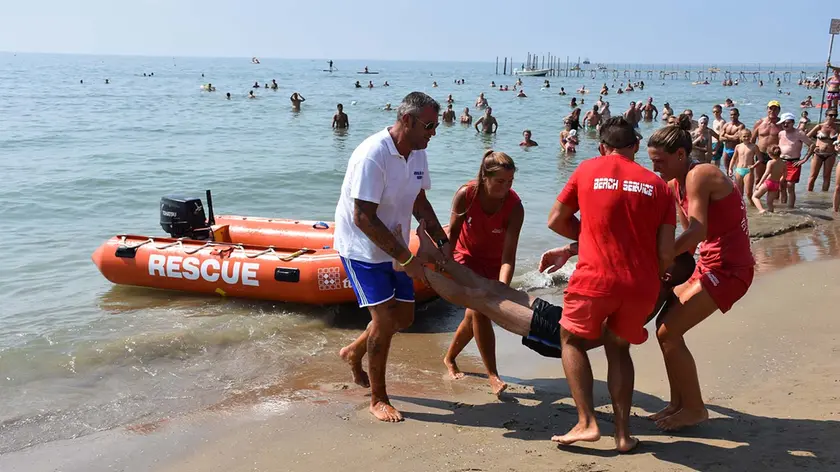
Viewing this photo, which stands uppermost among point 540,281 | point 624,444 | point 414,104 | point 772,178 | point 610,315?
point 414,104

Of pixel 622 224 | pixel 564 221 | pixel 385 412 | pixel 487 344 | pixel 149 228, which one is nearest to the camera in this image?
pixel 622 224

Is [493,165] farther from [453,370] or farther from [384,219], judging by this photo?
[453,370]

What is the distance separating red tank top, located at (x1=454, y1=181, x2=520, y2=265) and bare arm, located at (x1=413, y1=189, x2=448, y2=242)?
0.21 meters

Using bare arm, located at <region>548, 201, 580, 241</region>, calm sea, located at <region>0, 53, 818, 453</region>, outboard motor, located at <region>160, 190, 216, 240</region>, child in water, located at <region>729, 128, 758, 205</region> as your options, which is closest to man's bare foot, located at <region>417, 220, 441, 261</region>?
bare arm, located at <region>548, 201, 580, 241</region>

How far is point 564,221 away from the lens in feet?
11.5

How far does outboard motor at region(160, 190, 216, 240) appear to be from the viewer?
7.76 metres

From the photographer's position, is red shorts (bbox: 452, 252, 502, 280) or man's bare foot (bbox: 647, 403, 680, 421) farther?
red shorts (bbox: 452, 252, 502, 280)

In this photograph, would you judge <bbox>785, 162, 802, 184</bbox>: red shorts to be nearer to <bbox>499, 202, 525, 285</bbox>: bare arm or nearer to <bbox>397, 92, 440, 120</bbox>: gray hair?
<bbox>499, 202, 525, 285</bbox>: bare arm

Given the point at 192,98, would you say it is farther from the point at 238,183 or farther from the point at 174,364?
the point at 174,364

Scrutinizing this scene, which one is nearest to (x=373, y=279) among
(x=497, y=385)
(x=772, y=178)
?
(x=497, y=385)

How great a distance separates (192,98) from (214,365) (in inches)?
1429

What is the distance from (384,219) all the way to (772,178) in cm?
903

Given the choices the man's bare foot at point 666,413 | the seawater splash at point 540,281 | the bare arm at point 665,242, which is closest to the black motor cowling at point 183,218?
the seawater splash at point 540,281

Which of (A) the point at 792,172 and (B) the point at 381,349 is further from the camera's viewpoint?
(A) the point at 792,172
